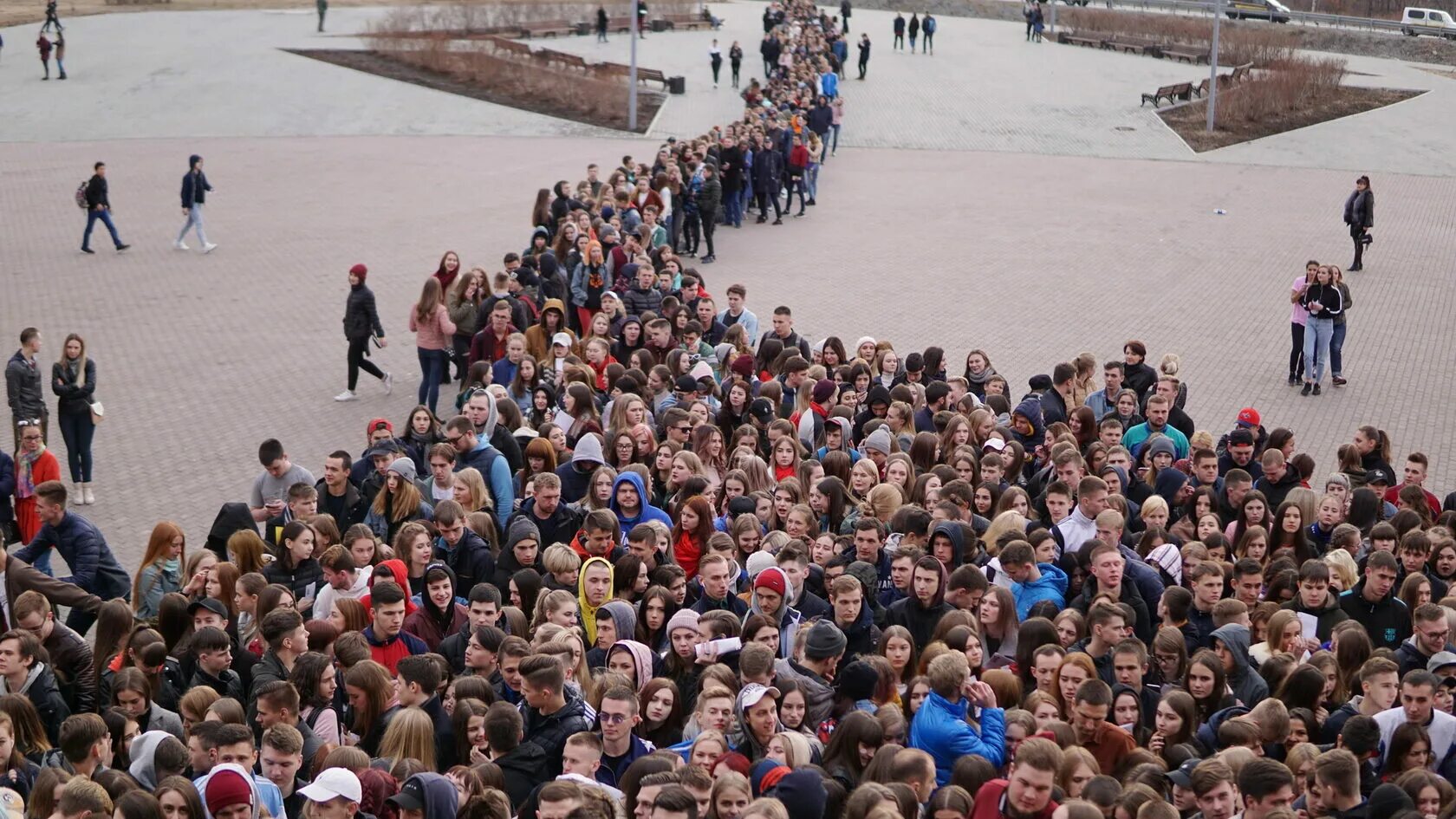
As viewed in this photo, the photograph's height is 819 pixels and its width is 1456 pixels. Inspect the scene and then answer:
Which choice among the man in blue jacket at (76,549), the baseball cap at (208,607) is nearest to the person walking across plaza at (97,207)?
the man in blue jacket at (76,549)

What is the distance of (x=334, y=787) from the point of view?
6418mm

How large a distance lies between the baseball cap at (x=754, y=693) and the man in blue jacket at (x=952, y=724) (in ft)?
2.31

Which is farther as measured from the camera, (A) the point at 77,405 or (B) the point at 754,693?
(A) the point at 77,405

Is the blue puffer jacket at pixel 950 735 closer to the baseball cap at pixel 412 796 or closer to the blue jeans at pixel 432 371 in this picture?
the baseball cap at pixel 412 796

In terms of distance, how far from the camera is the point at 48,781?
6.68 m

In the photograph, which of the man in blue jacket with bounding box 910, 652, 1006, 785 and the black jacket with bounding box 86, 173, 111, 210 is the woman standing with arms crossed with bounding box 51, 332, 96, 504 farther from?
the black jacket with bounding box 86, 173, 111, 210

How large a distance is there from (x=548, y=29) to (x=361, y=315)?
124 feet

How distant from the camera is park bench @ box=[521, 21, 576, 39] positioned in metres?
51.5

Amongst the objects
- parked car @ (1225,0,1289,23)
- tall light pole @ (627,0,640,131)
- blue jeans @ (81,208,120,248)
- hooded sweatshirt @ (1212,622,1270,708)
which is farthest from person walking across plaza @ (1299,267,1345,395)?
parked car @ (1225,0,1289,23)

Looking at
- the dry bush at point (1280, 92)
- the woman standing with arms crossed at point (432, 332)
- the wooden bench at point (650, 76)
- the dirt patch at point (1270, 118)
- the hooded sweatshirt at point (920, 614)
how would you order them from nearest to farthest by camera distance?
1. the hooded sweatshirt at point (920, 614)
2. the woman standing with arms crossed at point (432, 332)
3. the dirt patch at point (1270, 118)
4. the dry bush at point (1280, 92)
5. the wooden bench at point (650, 76)

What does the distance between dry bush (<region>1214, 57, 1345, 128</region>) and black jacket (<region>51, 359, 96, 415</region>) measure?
105 feet

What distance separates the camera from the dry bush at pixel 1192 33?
157 feet

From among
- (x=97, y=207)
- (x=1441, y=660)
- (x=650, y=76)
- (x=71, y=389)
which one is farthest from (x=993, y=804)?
(x=650, y=76)

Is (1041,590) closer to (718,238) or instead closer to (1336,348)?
(1336,348)
